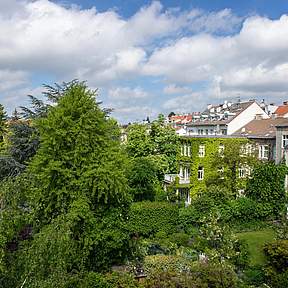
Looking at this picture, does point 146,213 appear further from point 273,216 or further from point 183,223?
point 273,216

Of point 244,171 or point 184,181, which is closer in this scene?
point 244,171

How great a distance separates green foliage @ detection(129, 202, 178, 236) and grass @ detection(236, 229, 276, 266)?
4.90 metres

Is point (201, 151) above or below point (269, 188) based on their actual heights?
above

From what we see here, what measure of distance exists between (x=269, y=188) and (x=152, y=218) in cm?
Result: 1015

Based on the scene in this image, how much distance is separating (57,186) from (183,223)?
14277 mm

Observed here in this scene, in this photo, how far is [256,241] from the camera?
2789 centimetres

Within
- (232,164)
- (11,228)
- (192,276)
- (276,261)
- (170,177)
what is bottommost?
(276,261)

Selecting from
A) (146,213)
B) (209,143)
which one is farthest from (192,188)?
(146,213)

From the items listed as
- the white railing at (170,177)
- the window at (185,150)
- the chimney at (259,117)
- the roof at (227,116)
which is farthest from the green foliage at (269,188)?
the chimney at (259,117)

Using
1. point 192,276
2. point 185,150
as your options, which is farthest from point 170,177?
point 192,276

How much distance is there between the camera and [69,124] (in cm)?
1806

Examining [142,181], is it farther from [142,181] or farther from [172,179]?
[172,179]

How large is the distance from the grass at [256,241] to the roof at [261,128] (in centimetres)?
1534

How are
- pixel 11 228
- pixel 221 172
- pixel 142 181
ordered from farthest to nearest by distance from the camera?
pixel 221 172 < pixel 142 181 < pixel 11 228
